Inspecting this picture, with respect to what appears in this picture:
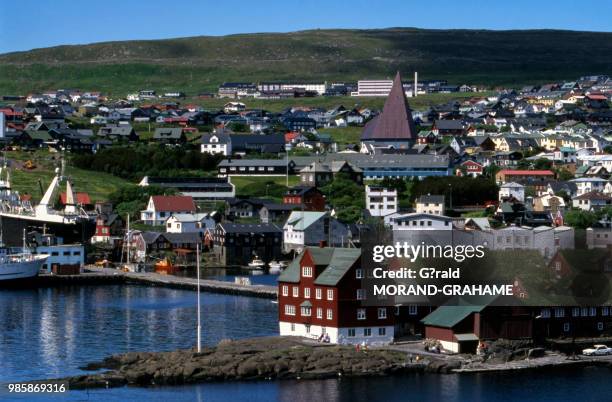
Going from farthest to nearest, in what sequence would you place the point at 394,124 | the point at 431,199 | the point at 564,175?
the point at 394,124, the point at 564,175, the point at 431,199

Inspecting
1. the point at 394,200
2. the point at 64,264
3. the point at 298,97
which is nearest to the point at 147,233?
the point at 64,264

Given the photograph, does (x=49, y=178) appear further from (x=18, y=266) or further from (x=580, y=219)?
(x=580, y=219)

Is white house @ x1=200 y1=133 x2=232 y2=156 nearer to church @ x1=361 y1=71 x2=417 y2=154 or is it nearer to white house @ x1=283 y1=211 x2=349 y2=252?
church @ x1=361 y1=71 x2=417 y2=154

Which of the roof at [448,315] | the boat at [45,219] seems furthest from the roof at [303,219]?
the roof at [448,315]

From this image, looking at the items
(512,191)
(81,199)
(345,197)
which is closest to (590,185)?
(512,191)

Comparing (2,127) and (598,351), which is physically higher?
(2,127)

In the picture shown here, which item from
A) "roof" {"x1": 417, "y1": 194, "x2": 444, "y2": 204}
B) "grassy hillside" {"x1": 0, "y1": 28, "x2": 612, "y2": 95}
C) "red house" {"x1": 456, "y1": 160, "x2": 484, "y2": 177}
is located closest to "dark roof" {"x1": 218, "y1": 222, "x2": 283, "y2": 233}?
"roof" {"x1": 417, "y1": 194, "x2": 444, "y2": 204}

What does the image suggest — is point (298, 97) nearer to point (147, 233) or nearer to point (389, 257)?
point (147, 233)
